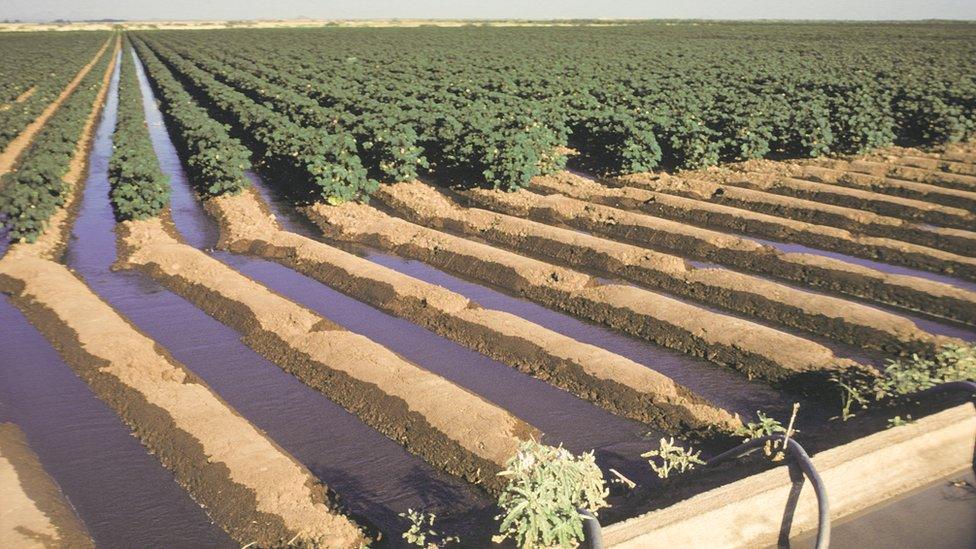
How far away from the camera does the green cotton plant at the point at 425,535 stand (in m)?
5.03

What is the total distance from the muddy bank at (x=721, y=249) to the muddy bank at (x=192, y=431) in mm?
8610

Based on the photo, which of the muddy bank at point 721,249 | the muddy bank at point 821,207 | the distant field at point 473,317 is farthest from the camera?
the muddy bank at point 821,207

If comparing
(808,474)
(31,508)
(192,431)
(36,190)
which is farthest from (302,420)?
(36,190)

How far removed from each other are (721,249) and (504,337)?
545 centimetres

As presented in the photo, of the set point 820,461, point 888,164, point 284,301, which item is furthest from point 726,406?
point 888,164

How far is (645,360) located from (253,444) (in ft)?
15.8

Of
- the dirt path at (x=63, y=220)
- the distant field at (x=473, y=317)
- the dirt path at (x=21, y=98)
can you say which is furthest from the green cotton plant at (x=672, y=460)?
the dirt path at (x=21, y=98)

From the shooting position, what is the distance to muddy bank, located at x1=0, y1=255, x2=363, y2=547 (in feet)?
19.0

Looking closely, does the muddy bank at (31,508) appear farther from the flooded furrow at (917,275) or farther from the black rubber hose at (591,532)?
the flooded furrow at (917,275)

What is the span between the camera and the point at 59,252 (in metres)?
13.2

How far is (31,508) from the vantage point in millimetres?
5977

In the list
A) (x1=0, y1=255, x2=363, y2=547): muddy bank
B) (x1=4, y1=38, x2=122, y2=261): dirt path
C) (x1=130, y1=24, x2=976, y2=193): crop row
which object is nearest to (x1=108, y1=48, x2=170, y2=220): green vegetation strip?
(x1=4, y1=38, x2=122, y2=261): dirt path

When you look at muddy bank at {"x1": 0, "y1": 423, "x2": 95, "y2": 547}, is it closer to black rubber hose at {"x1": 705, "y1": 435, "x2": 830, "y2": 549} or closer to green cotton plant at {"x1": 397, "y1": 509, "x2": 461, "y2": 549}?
green cotton plant at {"x1": 397, "y1": 509, "x2": 461, "y2": 549}

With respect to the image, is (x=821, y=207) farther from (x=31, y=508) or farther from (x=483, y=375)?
(x=31, y=508)
